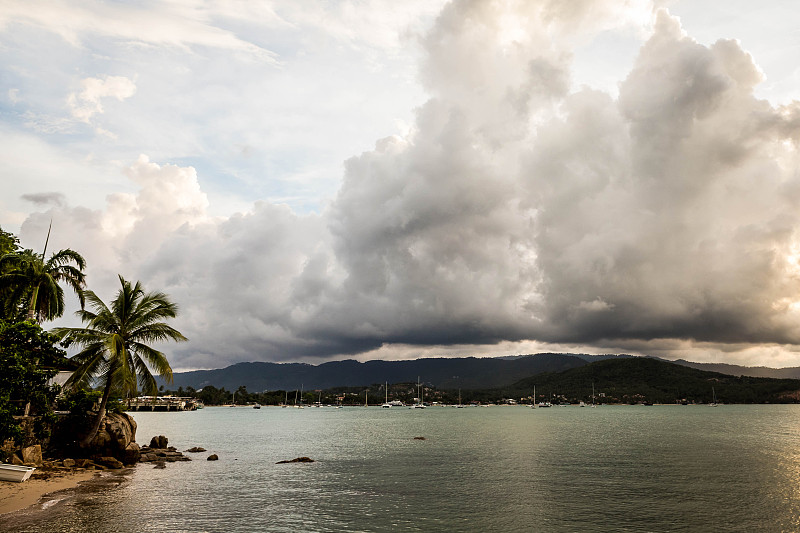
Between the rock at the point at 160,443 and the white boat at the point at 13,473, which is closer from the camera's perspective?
the white boat at the point at 13,473

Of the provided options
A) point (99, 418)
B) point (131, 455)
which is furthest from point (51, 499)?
point (131, 455)

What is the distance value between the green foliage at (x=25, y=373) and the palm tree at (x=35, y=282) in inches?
164

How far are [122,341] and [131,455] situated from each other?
14194 millimetres

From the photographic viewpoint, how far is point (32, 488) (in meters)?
31.5

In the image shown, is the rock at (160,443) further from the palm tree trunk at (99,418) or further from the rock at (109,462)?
the palm tree trunk at (99,418)

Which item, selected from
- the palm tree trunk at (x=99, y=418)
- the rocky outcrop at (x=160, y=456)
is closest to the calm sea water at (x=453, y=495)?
the rocky outcrop at (x=160, y=456)

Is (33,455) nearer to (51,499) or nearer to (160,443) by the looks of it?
(51,499)

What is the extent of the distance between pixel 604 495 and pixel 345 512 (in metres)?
19.7

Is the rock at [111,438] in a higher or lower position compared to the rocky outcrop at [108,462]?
higher

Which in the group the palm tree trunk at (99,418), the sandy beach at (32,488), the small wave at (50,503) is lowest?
the small wave at (50,503)

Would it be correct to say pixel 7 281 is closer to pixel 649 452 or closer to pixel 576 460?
pixel 576 460

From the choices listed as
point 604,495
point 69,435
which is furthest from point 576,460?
point 69,435

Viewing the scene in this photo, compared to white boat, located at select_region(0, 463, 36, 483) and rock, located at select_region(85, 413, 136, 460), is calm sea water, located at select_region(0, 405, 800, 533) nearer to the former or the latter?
rock, located at select_region(85, 413, 136, 460)

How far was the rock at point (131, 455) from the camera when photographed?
4681 cm
